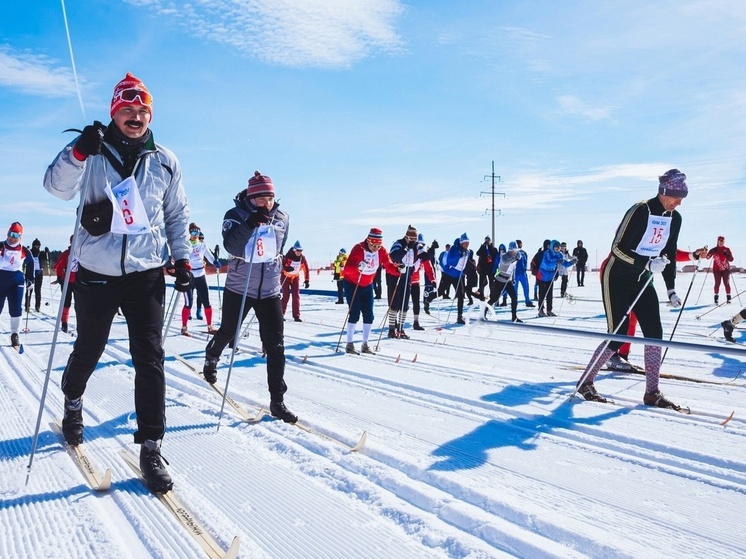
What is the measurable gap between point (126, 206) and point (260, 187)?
1.46 m

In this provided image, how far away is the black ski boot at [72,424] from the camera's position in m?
3.57

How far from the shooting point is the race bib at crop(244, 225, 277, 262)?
457 centimetres

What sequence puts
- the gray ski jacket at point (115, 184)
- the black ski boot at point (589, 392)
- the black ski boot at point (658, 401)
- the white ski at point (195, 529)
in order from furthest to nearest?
the black ski boot at point (589, 392) → the black ski boot at point (658, 401) → the gray ski jacket at point (115, 184) → the white ski at point (195, 529)

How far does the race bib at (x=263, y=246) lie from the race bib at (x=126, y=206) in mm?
1565

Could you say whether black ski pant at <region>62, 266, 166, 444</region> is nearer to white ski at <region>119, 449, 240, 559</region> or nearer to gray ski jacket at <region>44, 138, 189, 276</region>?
gray ski jacket at <region>44, 138, 189, 276</region>

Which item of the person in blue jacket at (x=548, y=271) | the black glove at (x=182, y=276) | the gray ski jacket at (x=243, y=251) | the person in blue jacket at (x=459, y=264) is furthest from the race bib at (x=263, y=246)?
the person in blue jacket at (x=548, y=271)

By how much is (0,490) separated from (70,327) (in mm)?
9882

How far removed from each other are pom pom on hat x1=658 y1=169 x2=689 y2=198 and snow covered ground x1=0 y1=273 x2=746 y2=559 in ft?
6.10

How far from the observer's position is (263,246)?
4594 millimetres

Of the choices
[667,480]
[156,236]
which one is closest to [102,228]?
[156,236]

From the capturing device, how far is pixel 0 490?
2.90 meters

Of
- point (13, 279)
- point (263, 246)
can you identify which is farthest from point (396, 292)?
point (13, 279)

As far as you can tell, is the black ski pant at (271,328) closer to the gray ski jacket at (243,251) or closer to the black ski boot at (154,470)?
the gray ski jacket at (243,251)

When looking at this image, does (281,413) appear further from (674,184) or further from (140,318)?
(674,184)
